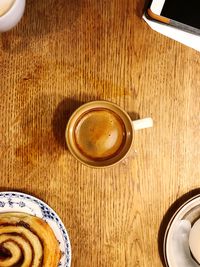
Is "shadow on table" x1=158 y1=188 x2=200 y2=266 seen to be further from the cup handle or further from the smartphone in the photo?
the smartphone

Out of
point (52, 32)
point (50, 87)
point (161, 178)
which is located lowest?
point (161, 178)

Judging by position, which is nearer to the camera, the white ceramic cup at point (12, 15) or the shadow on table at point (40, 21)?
the white ceramic cup at point (12, 15)

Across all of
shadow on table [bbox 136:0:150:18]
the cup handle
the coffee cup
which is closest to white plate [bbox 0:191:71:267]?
the coffee cup

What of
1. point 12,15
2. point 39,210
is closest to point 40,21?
point 12,15

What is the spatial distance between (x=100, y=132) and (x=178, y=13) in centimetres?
37

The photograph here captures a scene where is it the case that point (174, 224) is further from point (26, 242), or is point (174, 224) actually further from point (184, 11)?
point (184, 11)

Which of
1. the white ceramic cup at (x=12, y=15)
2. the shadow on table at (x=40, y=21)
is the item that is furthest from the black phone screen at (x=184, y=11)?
the white ceramic cup at (x=12, y=15)

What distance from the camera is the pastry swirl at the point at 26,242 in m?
1.25

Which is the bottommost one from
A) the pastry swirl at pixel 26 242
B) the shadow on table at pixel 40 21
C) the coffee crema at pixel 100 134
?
the pastry swirl at pixel 26 242

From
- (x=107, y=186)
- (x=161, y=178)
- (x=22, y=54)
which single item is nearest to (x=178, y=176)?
(x=161, y=178)

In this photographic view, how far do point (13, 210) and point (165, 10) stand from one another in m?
0.65

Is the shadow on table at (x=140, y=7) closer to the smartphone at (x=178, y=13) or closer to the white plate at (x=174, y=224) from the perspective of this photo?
the smartphone at (x=178, y=13)

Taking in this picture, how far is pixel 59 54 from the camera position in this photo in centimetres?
128

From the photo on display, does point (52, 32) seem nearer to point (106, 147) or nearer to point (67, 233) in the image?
point (106, 147)
